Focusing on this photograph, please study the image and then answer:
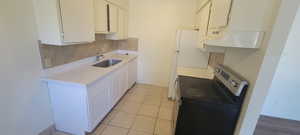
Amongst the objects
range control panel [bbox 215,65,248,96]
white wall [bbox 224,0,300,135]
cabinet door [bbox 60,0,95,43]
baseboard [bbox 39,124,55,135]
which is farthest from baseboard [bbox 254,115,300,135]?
baseboard [bbox 39,124,55,135]

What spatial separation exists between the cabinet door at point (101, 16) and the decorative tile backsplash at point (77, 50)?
445 mm

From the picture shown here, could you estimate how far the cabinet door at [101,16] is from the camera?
2.17 metres

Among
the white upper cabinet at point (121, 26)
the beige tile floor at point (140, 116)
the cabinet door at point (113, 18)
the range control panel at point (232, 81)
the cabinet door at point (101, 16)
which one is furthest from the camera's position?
the white upper cabinet at point (121, 26)

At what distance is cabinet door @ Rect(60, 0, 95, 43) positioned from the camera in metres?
1.52

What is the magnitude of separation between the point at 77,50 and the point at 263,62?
248 centimetres

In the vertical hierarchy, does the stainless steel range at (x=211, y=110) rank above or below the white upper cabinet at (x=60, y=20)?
below

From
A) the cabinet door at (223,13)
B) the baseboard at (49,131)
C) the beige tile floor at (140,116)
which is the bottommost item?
→ the beige tile floor at (140,116)

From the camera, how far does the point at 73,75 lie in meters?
1.87

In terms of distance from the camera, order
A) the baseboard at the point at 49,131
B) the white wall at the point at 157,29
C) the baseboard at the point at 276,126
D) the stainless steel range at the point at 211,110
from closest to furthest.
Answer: the stainless steel range at the point at 211,110
the baseboard at the point at 276,126
the baseboard at the point at 49,131
the white wall at the point at 157,29

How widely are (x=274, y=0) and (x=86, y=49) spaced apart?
8.61 feet

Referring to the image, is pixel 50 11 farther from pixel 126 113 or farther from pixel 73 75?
pixel 126 113

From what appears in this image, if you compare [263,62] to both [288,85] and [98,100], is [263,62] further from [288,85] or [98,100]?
[98,100]

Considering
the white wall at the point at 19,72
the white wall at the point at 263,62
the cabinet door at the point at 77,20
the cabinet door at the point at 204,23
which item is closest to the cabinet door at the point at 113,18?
the cabinet door at the point at 77,20

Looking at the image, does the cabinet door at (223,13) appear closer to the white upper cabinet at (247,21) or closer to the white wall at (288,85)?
the white upper cabinet at (247,21)
